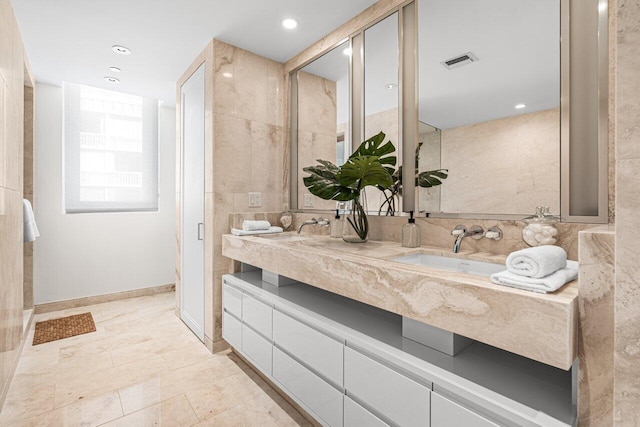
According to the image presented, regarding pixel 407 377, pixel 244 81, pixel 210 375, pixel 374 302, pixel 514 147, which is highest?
pixel 244 81

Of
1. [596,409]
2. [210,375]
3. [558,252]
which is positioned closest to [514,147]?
[558,252]

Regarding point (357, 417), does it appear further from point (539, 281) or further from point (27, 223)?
point (27, 223)

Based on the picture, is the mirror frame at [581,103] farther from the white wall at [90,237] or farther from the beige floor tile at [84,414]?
the white wall at [90,237]

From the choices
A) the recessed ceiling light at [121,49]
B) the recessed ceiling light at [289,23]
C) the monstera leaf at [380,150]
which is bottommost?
the monstera leaf at [380,150]

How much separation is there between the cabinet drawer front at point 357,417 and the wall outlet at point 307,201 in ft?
5.17

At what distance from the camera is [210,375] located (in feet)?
7.02

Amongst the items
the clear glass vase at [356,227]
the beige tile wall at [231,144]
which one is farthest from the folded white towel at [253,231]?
the clear glass vase at [356,227]

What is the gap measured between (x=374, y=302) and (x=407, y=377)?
0.27 m

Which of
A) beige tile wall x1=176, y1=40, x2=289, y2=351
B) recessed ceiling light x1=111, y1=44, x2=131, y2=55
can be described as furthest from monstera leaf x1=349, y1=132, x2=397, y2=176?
recessed ceiling light x1=111, y1=44, x2=131, y2=55

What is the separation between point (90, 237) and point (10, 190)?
1732 mm

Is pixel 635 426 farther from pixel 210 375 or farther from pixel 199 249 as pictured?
pixel 199 249

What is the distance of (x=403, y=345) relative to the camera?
1.22 m

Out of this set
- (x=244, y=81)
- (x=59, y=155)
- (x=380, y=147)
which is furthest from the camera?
(x=59, y=155)

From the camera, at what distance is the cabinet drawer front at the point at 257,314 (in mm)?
1854
